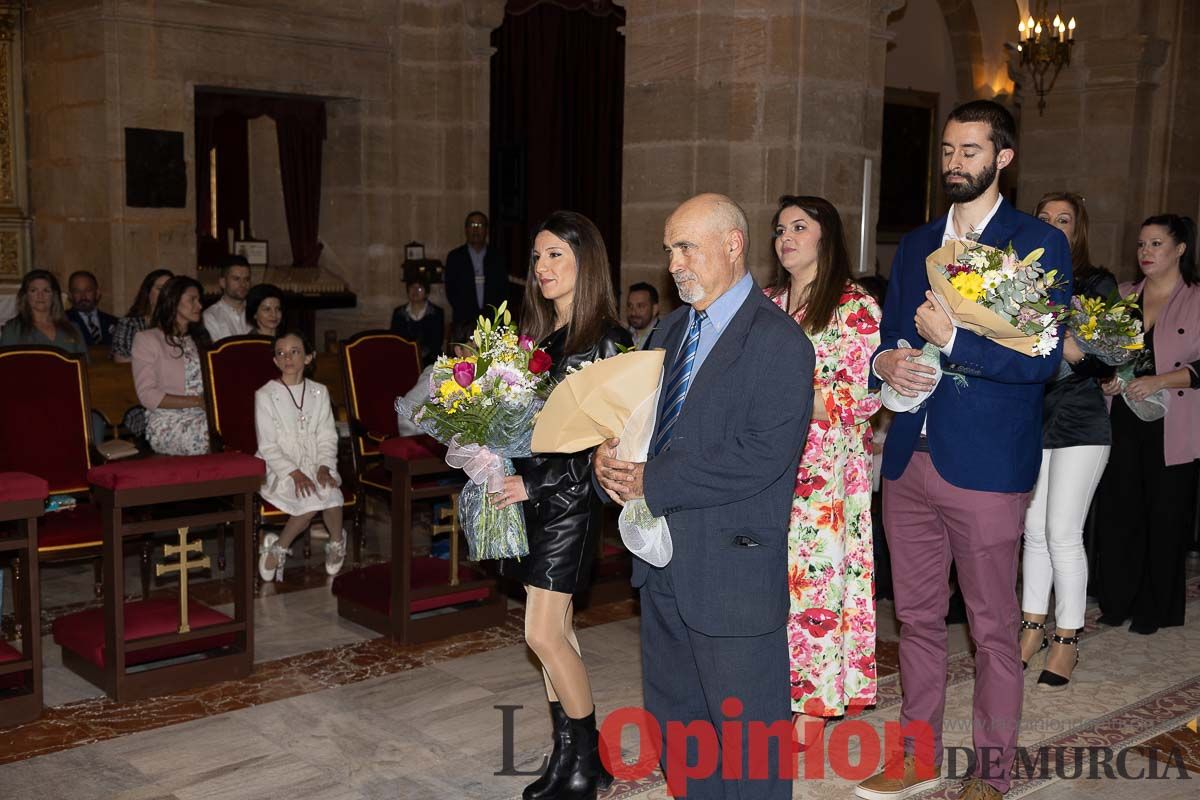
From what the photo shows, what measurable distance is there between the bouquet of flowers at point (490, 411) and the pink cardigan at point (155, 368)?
3460 millimetres

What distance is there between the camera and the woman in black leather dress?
3.42m

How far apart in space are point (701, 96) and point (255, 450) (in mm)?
3164

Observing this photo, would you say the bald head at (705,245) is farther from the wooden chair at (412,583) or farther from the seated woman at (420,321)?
the seated woman at (420,321)

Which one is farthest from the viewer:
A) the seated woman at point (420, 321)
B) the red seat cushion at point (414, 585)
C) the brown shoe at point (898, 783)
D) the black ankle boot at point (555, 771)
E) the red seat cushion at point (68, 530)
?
the seated woman at point (420, 321)

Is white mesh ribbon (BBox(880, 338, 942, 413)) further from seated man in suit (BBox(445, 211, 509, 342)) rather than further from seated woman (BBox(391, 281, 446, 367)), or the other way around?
seated man in suit (BBox(445, 211, 509, 342))

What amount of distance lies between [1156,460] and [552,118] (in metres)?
9.09

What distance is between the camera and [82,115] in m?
10.3

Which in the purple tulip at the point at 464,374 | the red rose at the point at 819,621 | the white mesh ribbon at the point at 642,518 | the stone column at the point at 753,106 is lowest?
the red rose at the point at 819,621

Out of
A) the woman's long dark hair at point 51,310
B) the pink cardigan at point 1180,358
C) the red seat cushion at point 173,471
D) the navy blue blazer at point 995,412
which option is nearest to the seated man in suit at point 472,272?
the woman's long dark hair at point 51,310

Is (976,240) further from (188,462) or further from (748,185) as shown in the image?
(748,185)

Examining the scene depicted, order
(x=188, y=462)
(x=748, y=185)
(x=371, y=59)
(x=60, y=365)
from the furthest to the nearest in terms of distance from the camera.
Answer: (x=371, y=59) → (x=748, y=185) → (x=60, y=365) → (x=188, y=462)

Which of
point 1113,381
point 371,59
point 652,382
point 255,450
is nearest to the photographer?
point 652,382

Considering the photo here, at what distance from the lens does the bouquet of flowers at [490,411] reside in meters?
3.19

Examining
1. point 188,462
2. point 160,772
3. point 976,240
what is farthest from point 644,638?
point 188,462
